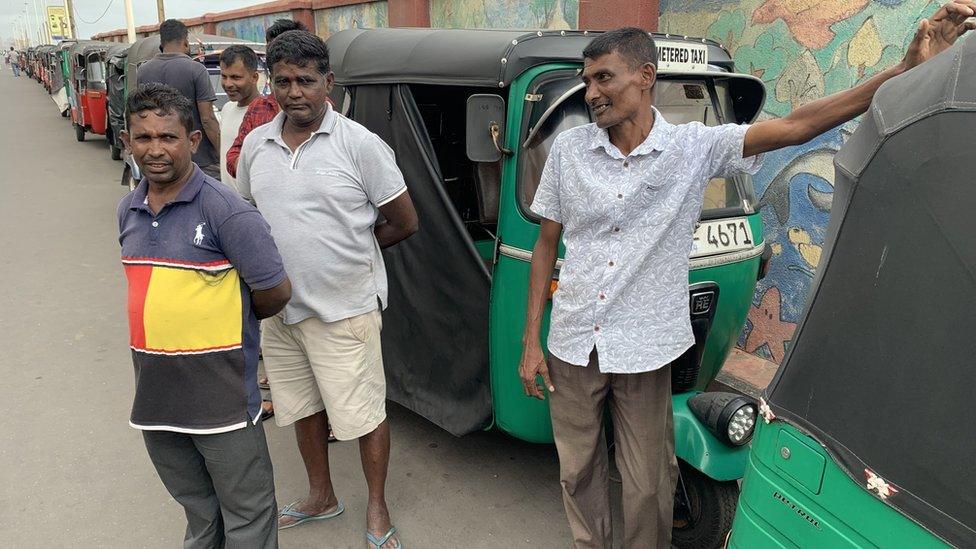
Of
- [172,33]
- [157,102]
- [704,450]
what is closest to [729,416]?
[704,450]

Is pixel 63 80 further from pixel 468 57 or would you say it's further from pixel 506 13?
pixel 468 57

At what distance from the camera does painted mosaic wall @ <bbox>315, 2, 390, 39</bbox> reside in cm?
1087

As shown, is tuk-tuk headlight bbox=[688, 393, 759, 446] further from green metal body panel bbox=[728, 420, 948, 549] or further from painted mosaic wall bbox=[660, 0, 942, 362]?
painted mosaic wall bbox=[660, 0, 942, 362]

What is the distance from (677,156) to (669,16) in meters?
3.87

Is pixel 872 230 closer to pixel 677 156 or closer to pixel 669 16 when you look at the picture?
pixel 677 156

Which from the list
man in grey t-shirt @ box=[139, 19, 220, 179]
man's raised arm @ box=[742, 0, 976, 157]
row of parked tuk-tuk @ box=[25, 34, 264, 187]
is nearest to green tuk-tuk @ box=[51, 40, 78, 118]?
row of parked tuk-tuk @ box=[25, 34, 264, 187]

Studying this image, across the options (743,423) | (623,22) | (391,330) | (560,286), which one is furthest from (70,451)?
(623,22)

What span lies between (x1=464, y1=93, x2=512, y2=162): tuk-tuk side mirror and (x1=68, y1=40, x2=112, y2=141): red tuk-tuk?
520 inches

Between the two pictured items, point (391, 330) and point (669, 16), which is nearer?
point (391, 330)

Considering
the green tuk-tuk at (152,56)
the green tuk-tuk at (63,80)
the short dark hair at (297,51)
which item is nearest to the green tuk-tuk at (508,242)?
the short dark hair at (297,51)

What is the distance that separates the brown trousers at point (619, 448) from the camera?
2410 millimetres

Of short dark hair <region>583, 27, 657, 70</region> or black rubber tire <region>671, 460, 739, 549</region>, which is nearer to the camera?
short dark hair <region>583, 27, 657, 70</region>

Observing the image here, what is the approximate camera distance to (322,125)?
8.66 ft

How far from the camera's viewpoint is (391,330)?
12.2ft
